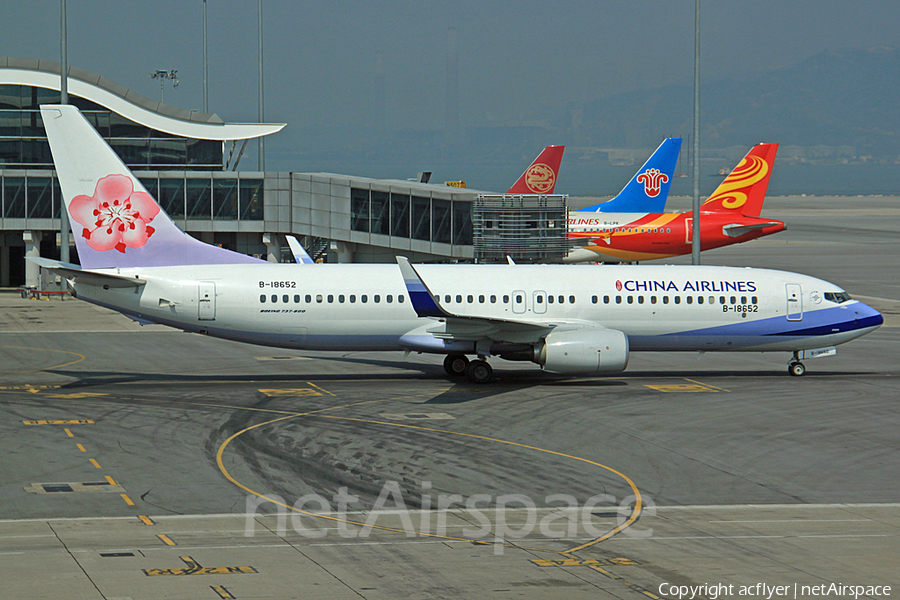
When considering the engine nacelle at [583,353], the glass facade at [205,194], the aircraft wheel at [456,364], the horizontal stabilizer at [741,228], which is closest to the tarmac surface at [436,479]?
the aircraft wheel at [456,364]

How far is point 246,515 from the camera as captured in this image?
20.1 meters

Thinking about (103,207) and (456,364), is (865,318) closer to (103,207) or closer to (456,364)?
(456,364)

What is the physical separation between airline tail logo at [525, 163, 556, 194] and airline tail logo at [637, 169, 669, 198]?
7.97 meters

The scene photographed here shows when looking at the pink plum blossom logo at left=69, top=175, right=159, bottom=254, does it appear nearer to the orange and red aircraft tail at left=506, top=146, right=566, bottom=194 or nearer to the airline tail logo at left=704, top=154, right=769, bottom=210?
the orange and red aircraft tail at left=506, top=146, right=566, bottom=194

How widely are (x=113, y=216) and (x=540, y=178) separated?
4267 cm

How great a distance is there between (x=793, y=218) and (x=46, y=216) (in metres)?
131

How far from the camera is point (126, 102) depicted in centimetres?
7312

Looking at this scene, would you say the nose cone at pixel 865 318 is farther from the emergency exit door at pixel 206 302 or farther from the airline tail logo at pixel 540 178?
the airline tail logo at pixel 540 178

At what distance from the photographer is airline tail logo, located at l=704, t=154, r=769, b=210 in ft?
230

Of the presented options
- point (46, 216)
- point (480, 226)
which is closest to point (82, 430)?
point (480, 226)

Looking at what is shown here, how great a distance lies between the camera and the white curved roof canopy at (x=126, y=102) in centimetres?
7138

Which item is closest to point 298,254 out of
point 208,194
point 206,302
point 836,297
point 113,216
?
A: point 206,302

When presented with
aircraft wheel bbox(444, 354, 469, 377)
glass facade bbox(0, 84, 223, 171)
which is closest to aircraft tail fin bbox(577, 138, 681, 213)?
glass facade bbox(0, 84, 223, 171)

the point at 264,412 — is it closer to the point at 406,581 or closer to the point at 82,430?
the point at 82,430
